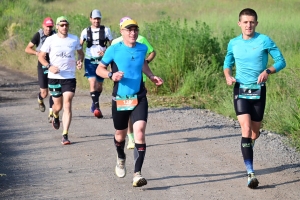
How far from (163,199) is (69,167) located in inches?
84.1

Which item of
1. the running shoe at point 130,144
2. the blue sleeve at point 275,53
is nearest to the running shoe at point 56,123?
the running shoe at point 130,144

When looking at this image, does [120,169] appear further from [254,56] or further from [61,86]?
[61,86]

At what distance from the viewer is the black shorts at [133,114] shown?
809 cm

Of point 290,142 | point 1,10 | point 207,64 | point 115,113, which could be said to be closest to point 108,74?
point 115,113

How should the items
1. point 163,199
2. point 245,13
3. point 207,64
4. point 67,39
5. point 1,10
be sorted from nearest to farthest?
point 163,199, point 245,13, point 67,39, point 207,64, point 1,10

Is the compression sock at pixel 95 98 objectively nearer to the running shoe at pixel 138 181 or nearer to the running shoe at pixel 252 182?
the running shoe at pixel 138 181

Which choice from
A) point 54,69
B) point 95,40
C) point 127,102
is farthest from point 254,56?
point 95,40

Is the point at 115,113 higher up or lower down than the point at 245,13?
lower down

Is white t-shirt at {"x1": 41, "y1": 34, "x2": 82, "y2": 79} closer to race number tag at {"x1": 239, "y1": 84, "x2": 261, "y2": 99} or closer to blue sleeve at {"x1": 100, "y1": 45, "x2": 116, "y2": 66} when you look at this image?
blue sleeve at {"x1": 100, "y1": 45, "x2": 116, "y2": 66}

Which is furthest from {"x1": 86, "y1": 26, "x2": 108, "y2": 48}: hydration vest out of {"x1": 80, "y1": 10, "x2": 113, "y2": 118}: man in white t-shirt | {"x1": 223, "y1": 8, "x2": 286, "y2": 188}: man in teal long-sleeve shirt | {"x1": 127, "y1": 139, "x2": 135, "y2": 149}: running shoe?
{"x1": 223, "y1": 8, "x2": 286, "y2": 188}: man in teal long-sleeve shirt

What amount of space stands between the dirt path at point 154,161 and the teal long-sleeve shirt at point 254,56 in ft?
3.95

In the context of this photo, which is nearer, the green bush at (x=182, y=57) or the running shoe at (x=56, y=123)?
the running shoe at (x=56, y=123)

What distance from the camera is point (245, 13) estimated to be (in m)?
8.10

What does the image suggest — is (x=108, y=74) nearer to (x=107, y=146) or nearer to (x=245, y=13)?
(x=245, y=13)
